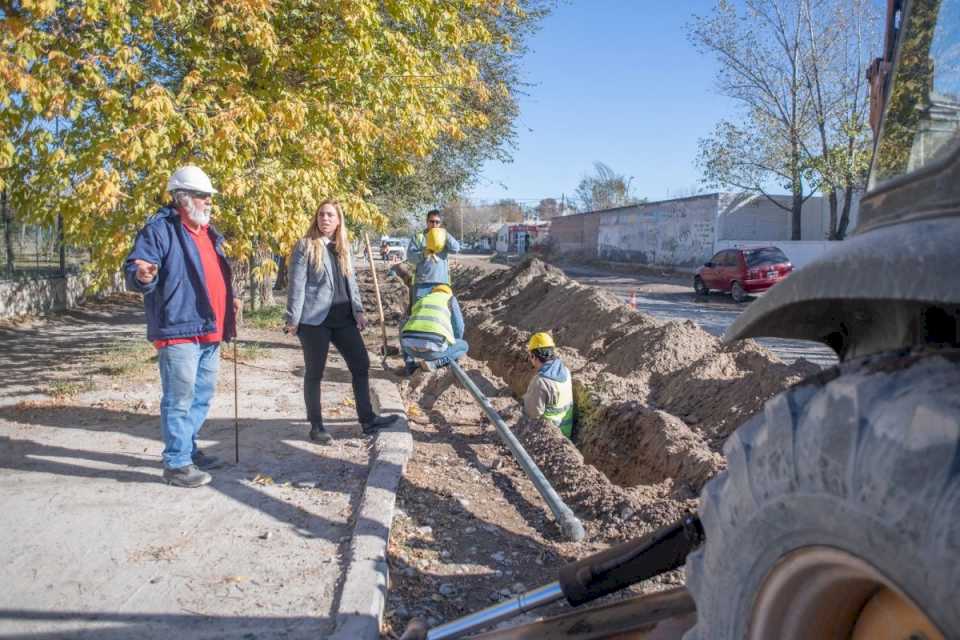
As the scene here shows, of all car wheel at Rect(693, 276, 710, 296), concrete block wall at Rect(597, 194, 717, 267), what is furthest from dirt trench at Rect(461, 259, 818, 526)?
concrete block wall at Rect(597, 194, 717, 267)

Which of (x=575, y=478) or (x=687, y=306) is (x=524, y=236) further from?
(x=575, y=478)

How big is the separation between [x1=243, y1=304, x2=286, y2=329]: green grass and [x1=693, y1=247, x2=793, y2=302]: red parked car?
524 inches

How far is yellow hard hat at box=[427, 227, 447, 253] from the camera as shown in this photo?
9391 millimetres

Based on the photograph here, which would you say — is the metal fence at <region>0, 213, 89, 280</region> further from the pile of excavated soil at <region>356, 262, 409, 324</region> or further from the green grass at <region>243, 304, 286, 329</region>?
the pile of excavated soil at <region>356, 262, 409, 324</region>

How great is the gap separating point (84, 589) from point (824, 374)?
11.0ft

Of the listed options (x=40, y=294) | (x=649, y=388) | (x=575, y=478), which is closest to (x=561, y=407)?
(x=575, y=478)

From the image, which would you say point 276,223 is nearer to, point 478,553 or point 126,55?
point 126,55

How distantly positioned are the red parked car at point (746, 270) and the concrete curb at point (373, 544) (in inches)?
711

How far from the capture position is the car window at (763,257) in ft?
72.8

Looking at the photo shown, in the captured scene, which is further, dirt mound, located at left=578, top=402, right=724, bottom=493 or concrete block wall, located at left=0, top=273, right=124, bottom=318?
concrete block wall, located at left=0, top=273, right=124, bottom=318

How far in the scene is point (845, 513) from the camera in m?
1.33

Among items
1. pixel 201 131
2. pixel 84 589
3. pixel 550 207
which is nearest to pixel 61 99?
pixel 201 131

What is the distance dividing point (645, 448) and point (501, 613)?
3738 millimetres

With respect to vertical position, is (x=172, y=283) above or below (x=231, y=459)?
above
